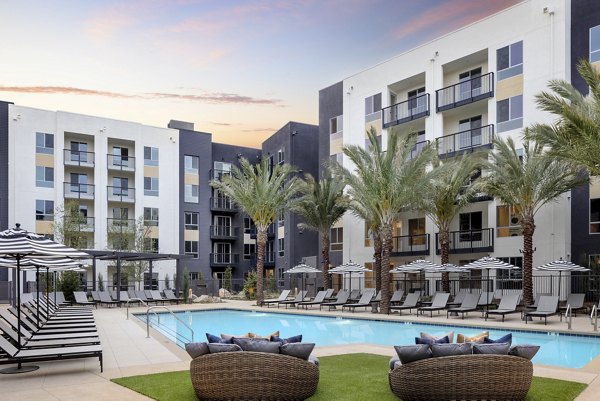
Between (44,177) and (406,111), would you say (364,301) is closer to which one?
(406,111)

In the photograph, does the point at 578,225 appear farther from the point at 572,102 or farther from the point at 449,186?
the point at 572,102

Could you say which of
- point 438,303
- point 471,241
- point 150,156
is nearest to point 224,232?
point 150,156

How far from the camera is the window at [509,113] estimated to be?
28.1 meters

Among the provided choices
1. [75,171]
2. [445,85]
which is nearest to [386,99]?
[445,85]

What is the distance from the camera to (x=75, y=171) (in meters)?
42.7

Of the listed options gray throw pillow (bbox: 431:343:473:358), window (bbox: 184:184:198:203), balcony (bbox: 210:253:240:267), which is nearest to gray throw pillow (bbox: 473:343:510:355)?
gray throw pillow (bbox: 431:343:473:358)

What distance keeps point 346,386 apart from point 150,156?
39.4 meters

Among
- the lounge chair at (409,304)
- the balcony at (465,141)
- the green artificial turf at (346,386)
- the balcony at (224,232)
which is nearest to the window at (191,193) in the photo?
the balcony at (224,232)

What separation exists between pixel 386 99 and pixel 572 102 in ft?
57.6

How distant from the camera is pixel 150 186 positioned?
45.5 m

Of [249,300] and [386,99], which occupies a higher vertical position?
[386,99]

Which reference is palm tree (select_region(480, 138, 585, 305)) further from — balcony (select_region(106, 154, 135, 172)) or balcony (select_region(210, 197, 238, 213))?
balcony (select_region(106, 154, 135, 172))

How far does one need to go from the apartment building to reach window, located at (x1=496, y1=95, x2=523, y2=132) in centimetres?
5

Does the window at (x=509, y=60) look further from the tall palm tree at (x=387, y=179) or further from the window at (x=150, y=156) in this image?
the window at (x=150, y=156)
